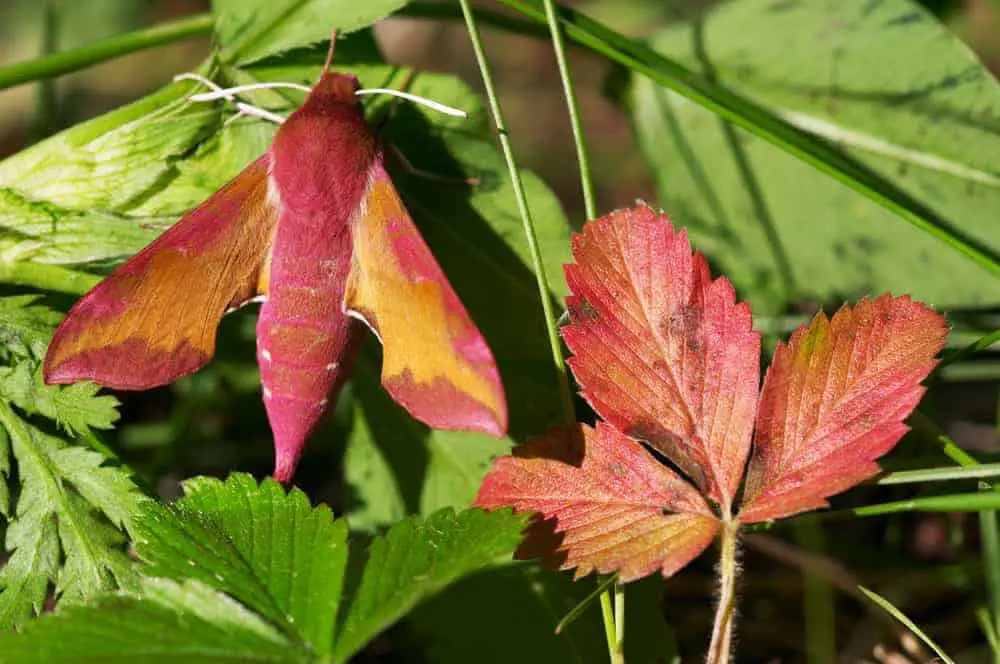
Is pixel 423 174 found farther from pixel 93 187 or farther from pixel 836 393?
pixel 836 393

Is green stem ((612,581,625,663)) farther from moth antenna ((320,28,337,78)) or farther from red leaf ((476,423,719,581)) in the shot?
moth antenna ((320,28,337,78))

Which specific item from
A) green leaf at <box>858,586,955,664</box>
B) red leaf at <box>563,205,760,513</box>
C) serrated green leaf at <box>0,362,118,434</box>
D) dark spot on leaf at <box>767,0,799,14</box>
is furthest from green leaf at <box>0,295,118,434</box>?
dark spot on leaf at <box>767,0,799,14</box>

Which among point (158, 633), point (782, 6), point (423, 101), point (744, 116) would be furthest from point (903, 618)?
point (782, 6)

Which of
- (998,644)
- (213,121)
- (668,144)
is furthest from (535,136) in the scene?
(998,644)

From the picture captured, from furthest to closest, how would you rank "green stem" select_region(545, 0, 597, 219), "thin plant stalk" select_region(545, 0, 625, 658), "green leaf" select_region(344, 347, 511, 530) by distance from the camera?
"green leaf" select_region(344, 347, 511, 530) < "green stem" select_region(545, 0, 597, 219) < "thin plant stalk" select_region(545, 0, 625, 658)

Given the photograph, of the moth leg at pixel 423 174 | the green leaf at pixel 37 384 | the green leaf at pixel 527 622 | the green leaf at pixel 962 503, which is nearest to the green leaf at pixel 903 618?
the green leaf at pixel 962 503

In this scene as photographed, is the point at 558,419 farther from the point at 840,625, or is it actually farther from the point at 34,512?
the point at 34,512
